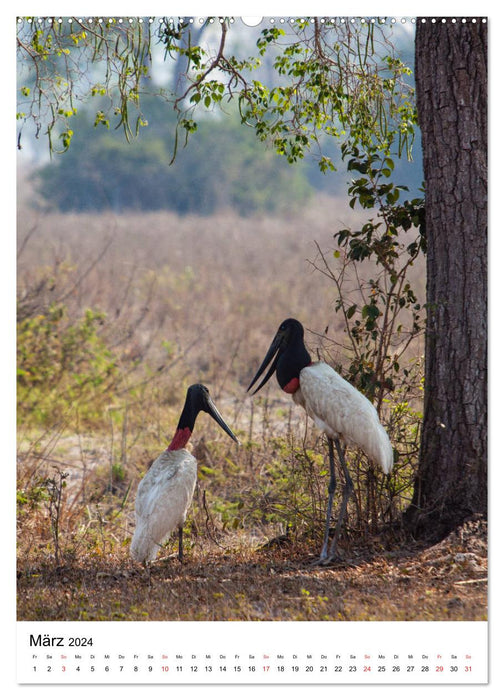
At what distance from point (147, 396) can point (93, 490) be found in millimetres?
2286

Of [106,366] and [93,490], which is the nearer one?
[93,490]

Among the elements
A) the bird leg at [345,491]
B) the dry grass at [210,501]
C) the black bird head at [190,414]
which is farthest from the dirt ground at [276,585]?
the black bird head at [190,414]

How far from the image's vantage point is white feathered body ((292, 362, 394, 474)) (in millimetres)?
3824

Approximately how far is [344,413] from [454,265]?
2.81 ft

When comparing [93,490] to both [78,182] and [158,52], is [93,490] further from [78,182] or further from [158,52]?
[78,182]

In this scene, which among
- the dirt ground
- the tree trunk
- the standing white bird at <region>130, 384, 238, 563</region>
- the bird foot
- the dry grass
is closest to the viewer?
the dirt ground

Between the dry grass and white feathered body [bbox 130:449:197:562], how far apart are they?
0.15 meters

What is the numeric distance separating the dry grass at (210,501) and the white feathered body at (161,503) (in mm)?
155

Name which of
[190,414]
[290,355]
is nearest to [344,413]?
[290,355]

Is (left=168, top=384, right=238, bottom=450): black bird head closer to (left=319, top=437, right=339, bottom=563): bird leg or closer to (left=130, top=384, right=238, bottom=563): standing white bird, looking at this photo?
(left=130, top=384, right=238, bottom=563): standing white bird

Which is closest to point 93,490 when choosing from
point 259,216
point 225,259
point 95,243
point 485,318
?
point 485,318

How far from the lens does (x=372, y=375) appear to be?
425 centimetres

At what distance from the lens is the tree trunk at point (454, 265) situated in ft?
12.2
